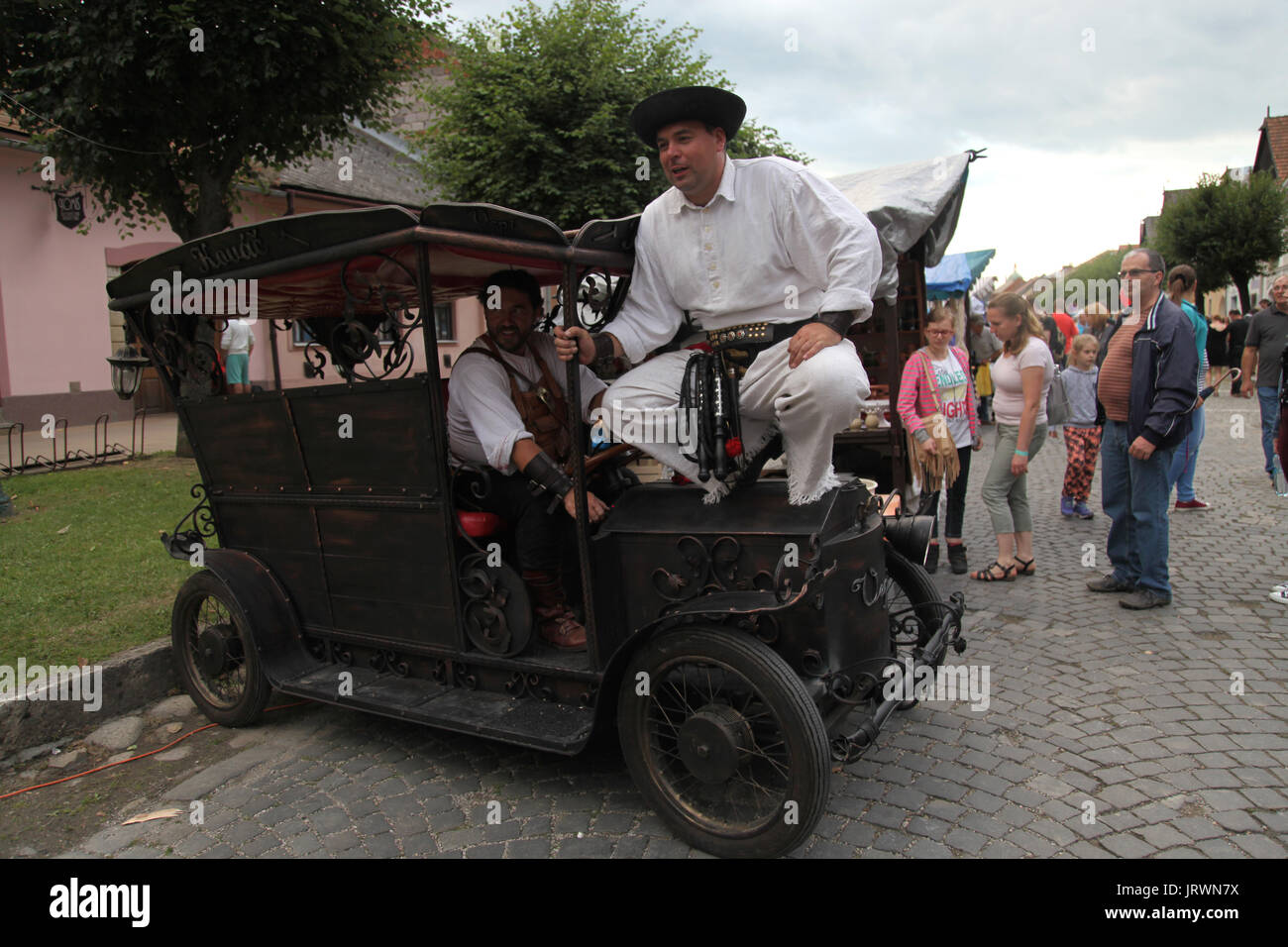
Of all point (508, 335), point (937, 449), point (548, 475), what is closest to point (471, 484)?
point (548, 475)

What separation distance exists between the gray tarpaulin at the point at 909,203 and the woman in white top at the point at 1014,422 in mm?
944

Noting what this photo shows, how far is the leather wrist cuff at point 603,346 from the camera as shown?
3.21 metres

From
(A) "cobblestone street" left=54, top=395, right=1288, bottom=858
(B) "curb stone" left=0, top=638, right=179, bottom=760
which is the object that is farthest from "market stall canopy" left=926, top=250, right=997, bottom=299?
(B) "curb stone" left=0, top=638, right=179, bottom=760

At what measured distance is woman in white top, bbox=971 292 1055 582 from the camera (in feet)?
19.4

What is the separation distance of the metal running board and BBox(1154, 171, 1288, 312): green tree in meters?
35.2

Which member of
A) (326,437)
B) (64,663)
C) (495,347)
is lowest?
(64,663)

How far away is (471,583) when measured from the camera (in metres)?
3.51

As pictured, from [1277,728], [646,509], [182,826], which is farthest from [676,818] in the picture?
[1277,728]

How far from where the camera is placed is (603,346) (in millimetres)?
3240

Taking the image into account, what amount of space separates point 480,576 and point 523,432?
0.60 metres

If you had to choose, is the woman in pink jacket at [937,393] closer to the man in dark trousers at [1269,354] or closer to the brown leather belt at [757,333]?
the brown leather belt at [757,333]

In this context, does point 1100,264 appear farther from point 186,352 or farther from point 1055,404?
point 186,352
